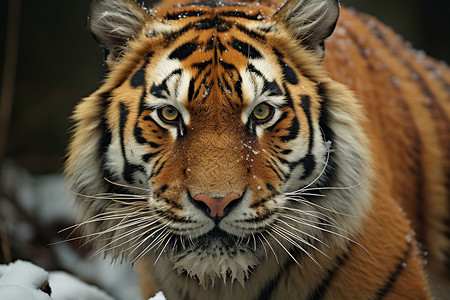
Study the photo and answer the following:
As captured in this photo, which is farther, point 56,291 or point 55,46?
point 55,46

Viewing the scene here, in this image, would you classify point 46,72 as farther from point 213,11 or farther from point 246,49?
point 246,49

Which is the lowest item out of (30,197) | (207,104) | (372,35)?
(30,197)

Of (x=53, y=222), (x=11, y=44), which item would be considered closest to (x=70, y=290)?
(x=53, y=222)

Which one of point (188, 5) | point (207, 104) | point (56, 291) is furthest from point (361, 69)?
point (56, 291)

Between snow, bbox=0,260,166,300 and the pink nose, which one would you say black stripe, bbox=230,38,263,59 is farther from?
snow, bbox=0,260,166,300

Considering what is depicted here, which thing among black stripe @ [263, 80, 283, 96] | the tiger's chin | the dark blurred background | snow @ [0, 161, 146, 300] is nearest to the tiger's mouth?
the tiger's chin

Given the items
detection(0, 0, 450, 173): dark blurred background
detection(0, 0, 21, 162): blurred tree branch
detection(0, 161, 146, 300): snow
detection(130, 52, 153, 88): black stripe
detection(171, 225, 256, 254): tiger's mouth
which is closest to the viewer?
detection(171, 225, 256, 254): tiger's mouth

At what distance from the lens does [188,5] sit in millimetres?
1900

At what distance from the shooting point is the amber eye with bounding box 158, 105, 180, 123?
1536mm

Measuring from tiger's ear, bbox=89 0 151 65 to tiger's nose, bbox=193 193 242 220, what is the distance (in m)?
0.64

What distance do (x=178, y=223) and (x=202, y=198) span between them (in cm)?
13

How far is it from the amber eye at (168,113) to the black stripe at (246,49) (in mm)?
264

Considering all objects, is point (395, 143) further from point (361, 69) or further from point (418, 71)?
point (418, 71)

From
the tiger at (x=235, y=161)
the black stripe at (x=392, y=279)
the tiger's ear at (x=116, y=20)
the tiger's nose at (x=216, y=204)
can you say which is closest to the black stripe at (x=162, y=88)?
the tiger at (x=235, y=161)
